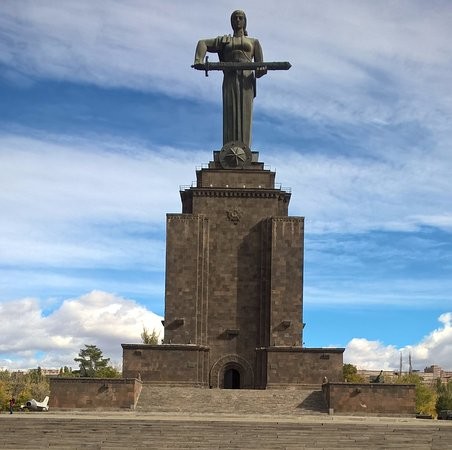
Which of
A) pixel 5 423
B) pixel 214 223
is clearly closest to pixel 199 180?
pixel 214 223

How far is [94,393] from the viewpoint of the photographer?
123 ft

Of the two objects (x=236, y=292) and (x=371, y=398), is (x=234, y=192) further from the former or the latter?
(x=371, y=398)

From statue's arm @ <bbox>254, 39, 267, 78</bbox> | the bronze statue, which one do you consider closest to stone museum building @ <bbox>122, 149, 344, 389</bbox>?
the bronze statue

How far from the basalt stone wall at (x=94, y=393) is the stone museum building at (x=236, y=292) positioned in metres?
4.30

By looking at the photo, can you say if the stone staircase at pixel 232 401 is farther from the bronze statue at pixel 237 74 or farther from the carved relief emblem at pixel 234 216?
the bronze statue at pixel 237 74

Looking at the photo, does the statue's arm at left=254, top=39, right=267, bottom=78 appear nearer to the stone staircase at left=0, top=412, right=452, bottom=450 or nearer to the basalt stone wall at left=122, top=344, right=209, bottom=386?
the basalt stone wall at left=122, top=344, right=209, bottom=386

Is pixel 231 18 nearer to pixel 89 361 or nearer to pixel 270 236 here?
pixel 270 236

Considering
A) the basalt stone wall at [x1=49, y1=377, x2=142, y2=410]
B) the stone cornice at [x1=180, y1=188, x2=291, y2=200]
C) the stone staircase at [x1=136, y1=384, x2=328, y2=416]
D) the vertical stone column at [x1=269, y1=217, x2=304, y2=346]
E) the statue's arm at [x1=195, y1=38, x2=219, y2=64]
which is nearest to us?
the stone staircase at [x1=136, y1=384, x2=328, y2=416]

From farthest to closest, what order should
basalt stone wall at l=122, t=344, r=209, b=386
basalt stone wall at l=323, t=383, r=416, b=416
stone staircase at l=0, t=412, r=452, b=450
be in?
basalt stone wall at l=122, t=344, r=209, b=386
basalt stone wall at l=323, t=383, r=416, b=416
stone staircase at l=0, t=412, r=452, b=450

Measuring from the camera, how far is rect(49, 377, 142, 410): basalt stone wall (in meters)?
37.3

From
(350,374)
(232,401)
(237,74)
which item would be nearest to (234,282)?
(232,401)

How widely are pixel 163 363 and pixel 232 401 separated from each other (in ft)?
18.5

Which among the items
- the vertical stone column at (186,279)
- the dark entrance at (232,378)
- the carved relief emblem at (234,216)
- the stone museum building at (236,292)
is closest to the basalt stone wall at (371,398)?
the stone museum building at (236,292)

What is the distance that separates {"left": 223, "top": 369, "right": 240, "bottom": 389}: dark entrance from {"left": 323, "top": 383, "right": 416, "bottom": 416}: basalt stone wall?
23.2 ft
